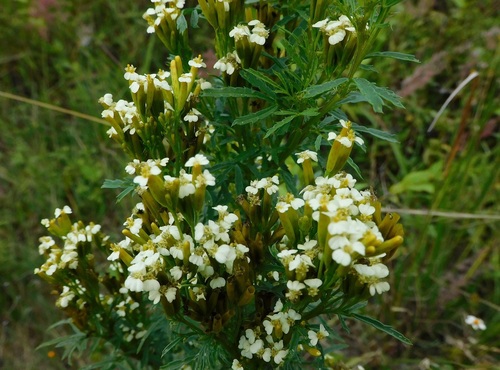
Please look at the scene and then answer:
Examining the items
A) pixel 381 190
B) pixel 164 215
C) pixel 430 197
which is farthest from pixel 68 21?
pixel 164 215

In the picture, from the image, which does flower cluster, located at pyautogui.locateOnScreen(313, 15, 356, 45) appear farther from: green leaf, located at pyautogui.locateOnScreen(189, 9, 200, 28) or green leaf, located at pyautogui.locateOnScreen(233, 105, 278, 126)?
green leaf, located at pyautogui.locateOnScreen(189, 9, 200, 28)

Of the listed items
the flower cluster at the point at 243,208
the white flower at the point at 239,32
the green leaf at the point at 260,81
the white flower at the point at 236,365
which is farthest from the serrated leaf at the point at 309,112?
the white flower at the point at 236,365

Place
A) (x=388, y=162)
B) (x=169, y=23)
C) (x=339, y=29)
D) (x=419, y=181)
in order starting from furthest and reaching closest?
(x=388, y=162) → (x=419, y=181) → (x=169, y=23) → (x=339, y=29)

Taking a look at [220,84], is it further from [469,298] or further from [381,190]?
[469,298]

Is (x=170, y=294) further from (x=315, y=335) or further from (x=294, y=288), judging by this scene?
(x=315, y=335)

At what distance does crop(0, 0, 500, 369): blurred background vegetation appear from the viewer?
3.07 meters

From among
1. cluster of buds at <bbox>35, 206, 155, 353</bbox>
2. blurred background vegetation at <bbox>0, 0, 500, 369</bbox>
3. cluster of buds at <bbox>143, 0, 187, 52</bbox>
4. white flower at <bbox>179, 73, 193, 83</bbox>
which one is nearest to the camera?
white flower at <bbox>179, 73, 193, 83</bbox>

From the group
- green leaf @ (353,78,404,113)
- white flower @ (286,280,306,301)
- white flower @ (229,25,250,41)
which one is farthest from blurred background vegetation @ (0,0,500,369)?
white flower @ (286,280,306,301)

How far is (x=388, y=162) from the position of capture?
12.3 feet

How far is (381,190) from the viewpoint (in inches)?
134

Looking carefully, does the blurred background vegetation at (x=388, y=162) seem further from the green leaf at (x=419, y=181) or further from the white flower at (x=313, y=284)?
the white flower at (x=313, y=284)

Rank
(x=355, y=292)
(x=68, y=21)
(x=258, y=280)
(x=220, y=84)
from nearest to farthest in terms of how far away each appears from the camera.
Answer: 1. (x=355, y=292)
2. (x=258, y=280)
3. (x=220, y=84)
4. (x=68, y=21)

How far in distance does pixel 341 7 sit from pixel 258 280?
2.56 ft

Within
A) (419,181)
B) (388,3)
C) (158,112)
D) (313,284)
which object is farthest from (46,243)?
(419,181)
